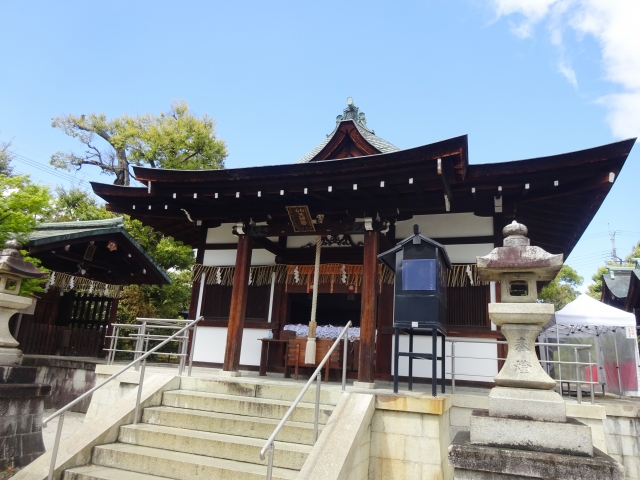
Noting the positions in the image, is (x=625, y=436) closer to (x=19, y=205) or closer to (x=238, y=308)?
(x=238, y=308)

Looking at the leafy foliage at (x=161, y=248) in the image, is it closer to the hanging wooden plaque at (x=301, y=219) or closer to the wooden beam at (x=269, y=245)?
the wooden beam at (x=269, y=245)

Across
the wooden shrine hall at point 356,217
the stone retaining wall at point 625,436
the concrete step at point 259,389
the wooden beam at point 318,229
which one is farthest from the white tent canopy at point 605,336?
the concrete step at point 259,389

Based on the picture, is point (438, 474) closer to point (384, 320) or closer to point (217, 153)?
point (384, 320)

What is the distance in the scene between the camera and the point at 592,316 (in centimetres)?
948

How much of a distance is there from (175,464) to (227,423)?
0.83m

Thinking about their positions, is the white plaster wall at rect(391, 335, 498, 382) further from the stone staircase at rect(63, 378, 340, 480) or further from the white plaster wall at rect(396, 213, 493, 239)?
the stone staircase at rect(63, 378, 340, 480)

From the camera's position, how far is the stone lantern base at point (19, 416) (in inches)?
237

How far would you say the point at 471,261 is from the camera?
26.2ft

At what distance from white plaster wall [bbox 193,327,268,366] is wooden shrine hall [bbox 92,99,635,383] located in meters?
0.02

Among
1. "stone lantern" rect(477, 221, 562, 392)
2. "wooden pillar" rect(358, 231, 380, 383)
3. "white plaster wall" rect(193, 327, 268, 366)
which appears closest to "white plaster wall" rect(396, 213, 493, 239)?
"wooden pillar" rect(358, 231, 380, 383)

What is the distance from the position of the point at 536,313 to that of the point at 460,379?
4365 millimetres

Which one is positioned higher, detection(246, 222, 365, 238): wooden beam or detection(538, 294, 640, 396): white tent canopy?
detection(246, 222, 365, 238): wooden beam

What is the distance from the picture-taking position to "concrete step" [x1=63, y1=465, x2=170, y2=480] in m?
4.48

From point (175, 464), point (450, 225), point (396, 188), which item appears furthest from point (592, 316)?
point (175, 464)
